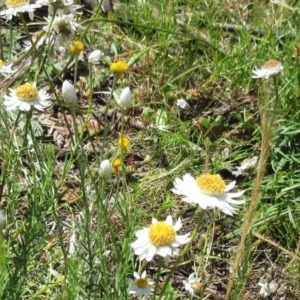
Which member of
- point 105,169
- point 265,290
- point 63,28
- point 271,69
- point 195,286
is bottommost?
point 265,290

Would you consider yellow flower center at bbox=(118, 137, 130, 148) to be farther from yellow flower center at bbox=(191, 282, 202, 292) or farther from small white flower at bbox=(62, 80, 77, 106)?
yellow flower center at bbox=(191, 282, 202, 292)

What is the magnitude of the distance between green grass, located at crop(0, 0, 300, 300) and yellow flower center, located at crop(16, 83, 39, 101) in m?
0.05

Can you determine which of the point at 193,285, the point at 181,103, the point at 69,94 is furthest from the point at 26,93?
the point at 181,103

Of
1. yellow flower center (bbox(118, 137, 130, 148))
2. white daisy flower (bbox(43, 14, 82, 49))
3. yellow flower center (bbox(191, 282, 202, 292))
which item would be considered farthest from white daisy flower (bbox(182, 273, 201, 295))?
white daisy flower (bbox(43, 14, 82, 49))

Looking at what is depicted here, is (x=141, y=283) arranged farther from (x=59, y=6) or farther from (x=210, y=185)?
(x=59, y=6)

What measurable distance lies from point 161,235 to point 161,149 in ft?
3.40

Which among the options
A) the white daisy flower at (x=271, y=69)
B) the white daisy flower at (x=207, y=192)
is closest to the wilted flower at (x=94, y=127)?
the white daisy flower at (x=271, y=69)

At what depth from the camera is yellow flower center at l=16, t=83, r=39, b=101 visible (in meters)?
1.40

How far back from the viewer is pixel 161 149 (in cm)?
212

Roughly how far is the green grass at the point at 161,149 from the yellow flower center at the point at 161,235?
15 centimetres

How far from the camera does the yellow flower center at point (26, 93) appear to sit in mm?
1400

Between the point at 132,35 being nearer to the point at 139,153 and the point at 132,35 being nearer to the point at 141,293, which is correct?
the point at 139,153

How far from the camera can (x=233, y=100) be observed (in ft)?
7.64

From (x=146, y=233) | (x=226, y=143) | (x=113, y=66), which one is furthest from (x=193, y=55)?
(x=146, y=233)
